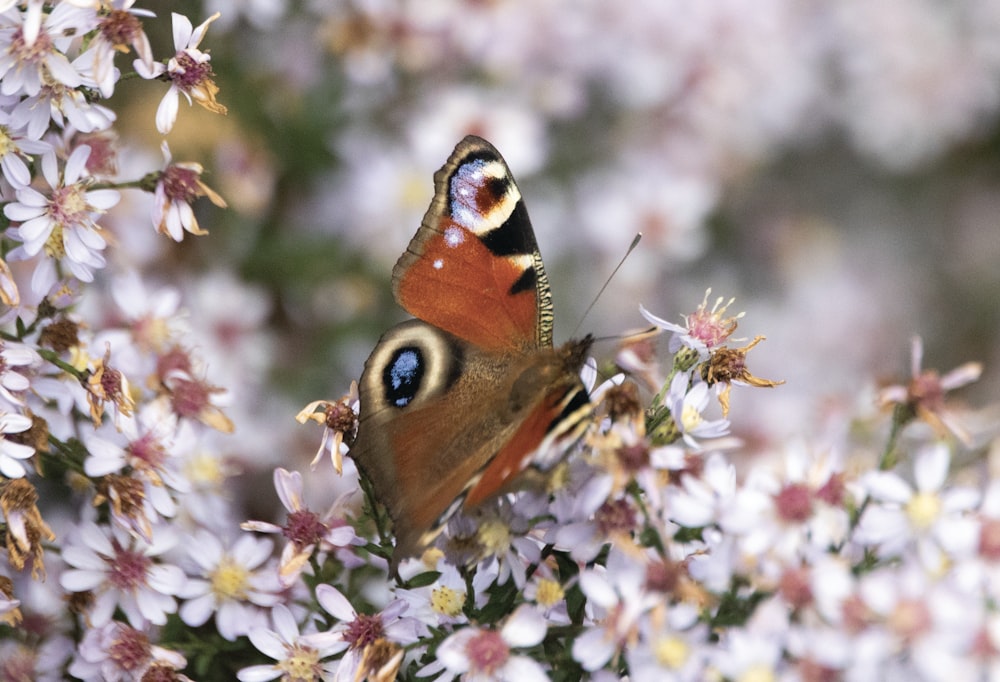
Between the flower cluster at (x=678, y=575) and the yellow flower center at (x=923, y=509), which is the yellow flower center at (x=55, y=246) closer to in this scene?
the flower cluster at (x=678, y=575)

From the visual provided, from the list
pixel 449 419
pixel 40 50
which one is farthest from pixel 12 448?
pixel 449 419

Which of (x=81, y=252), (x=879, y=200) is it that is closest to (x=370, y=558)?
(x=81, y=252)

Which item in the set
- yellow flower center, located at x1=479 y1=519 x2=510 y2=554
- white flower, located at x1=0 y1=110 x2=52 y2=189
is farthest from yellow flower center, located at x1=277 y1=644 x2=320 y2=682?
white flower, located at x1=0 y1=110 x2=52 y2=189

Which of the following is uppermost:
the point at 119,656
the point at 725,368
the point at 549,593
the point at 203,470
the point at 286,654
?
the point at 725,368

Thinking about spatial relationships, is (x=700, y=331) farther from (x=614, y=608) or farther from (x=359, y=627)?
(x=359, y=627)

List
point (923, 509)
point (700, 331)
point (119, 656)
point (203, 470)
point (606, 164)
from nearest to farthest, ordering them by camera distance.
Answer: point (923, 509) → point (119, 656) → point (700, 331) → point (203, 470) → point (606, 164)

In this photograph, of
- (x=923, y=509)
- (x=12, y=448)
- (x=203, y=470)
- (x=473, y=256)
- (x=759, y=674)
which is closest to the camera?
(x=759, y=674)

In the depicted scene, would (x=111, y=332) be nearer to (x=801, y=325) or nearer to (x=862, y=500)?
(x=862, y=500)
